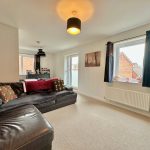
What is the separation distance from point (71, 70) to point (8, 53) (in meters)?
3.54

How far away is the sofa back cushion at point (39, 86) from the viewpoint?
335 centimetres

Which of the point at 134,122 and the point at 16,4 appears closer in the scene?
the point at 16,4

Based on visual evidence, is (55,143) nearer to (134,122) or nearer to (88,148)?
(88,148)

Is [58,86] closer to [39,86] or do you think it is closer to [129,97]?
[39,86]

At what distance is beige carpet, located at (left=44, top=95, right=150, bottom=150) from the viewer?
1.68 m

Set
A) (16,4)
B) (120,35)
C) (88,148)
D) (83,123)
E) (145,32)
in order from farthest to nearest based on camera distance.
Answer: (120,35)
(145,32)
(83,123)
(16,4)
(88,148)

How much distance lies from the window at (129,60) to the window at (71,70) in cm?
239

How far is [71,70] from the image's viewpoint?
20.2 ft

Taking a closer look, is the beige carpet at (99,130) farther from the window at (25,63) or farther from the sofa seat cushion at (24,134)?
the window at (25,63)

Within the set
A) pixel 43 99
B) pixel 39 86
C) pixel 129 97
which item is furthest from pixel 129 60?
pixel 39 86

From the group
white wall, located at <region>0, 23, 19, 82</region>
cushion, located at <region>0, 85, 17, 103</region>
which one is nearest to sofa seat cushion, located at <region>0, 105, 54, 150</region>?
cushion, located at <region>0, 85, 17, 103</region>

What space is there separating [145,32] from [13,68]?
356 cm

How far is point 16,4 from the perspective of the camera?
1991 mm

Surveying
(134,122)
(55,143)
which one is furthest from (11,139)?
(134,122)
